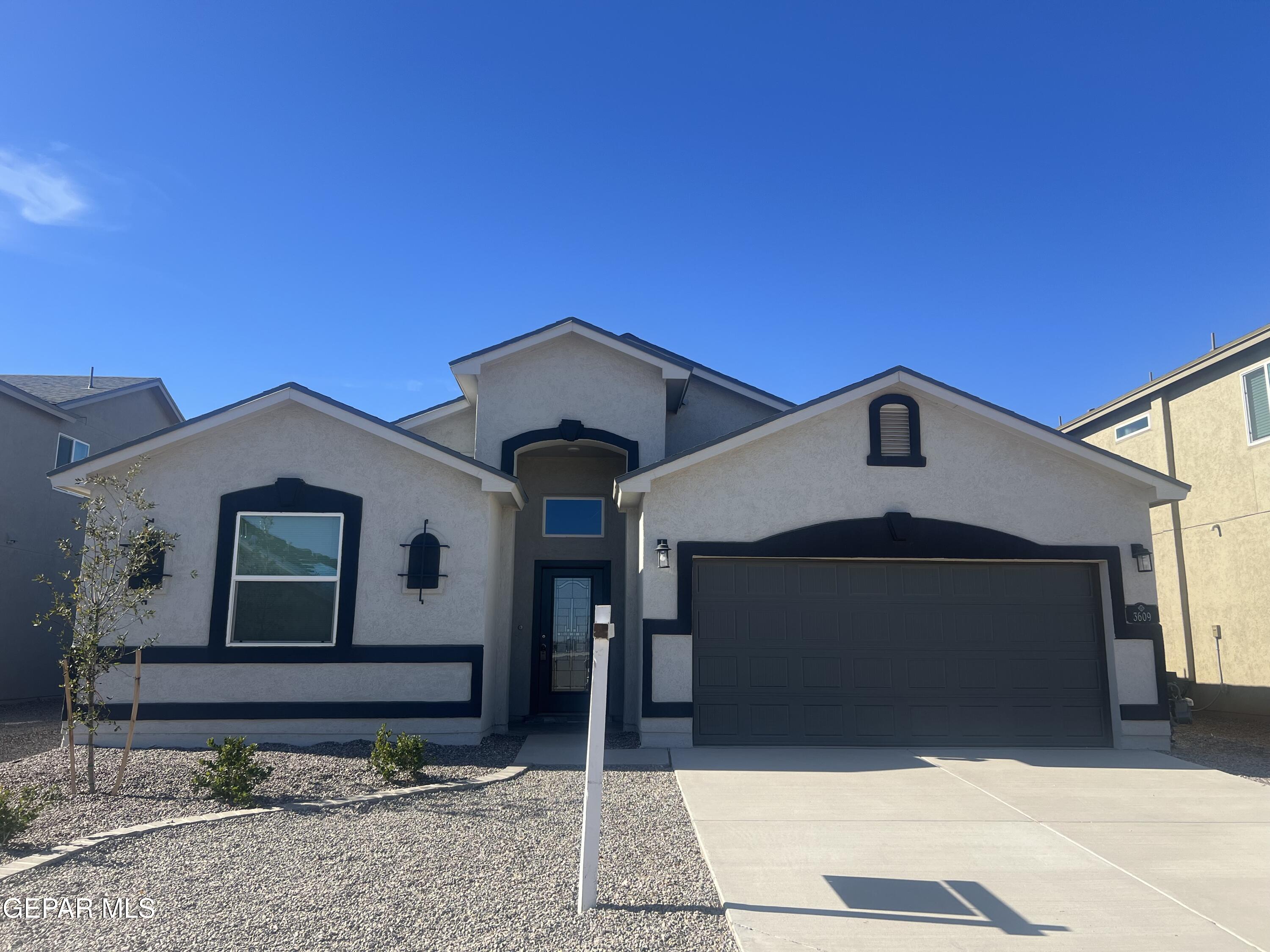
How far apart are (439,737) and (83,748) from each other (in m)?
4.10

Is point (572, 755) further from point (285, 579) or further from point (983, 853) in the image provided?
point (983, 853)

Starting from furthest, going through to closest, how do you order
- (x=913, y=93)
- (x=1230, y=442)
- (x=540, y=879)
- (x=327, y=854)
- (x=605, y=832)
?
(x=1230, y=442) < (x=913, y=93) < (x=605, y=832) < (x=327, y=854) < (x=540, y=879)

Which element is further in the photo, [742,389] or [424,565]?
[742,389]

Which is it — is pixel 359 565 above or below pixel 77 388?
below

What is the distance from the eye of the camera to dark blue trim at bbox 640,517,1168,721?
9.79m

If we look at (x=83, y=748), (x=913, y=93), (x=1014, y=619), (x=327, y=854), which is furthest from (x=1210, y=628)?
(x=83, y=748)

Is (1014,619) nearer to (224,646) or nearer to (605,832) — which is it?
(605,832)

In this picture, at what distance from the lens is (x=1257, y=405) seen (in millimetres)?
13023

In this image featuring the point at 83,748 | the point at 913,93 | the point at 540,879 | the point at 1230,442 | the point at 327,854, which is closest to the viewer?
the point at 540,879

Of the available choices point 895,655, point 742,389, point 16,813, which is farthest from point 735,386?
point 16,813

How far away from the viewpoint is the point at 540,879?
5059 millimetres

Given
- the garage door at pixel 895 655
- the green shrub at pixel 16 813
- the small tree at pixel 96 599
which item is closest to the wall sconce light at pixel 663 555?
the garage door at pixel 895 655

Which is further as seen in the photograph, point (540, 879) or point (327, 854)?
point (327, 854)

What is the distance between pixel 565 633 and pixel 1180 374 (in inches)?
466
